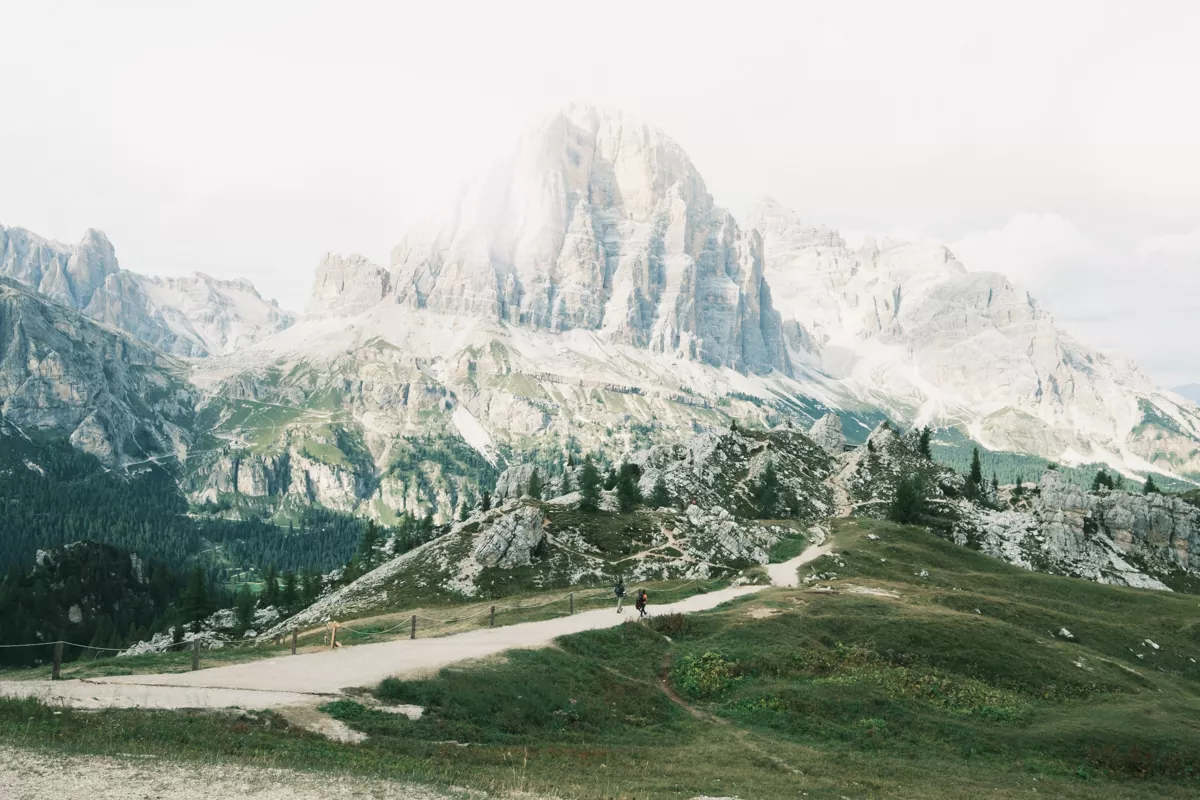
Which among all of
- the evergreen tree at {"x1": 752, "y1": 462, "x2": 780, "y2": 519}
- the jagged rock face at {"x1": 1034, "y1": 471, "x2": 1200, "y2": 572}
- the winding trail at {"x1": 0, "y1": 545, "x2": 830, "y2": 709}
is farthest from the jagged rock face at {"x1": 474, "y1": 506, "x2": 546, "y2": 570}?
the jagged rock face at {"x1": 1034, "y1": 471, "x2": 1200, "y2": 572}

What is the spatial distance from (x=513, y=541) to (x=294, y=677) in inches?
2392

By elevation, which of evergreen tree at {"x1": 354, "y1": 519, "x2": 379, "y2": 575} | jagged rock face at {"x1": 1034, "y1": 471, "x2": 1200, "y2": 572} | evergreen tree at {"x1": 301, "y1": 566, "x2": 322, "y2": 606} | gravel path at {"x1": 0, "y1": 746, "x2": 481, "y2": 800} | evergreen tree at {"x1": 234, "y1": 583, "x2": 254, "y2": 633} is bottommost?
evergreen tree at {"x1": 234, "y1": 583, "x2": 254, "y2": 633}

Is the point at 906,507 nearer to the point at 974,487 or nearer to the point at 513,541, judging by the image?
the point at 974,487

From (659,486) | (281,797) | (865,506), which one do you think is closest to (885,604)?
(281,797)

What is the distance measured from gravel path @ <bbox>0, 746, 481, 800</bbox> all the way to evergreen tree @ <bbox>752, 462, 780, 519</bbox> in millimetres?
122035

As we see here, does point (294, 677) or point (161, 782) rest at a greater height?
point (161, 782)

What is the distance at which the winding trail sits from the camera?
27.9 m

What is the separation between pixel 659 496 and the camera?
128 m

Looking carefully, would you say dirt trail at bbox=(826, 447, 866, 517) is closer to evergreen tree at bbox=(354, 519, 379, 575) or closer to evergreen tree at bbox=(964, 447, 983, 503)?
evergreen tree at bbox=(964, 447, 983, 503)

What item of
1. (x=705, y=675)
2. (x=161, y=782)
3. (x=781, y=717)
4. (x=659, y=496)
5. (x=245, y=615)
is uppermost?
(x=161, y=782)

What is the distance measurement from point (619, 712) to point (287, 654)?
69.3ft

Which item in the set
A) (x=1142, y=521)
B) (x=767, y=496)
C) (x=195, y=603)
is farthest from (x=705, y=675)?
(x=1142, y=521)

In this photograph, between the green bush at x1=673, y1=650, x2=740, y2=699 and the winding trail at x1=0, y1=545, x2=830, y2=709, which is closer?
the winding trail at x1=0, y1=545, x2=830, y2=709

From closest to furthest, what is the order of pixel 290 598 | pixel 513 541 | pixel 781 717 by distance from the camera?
pixel 781 717 < pixel 513 541 < pixel 290 598
